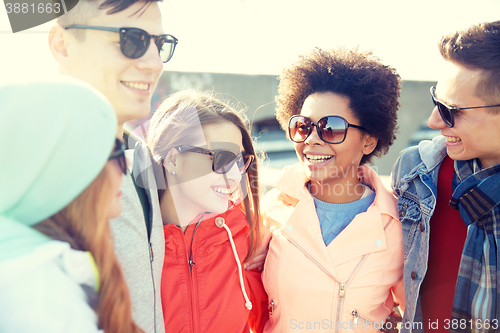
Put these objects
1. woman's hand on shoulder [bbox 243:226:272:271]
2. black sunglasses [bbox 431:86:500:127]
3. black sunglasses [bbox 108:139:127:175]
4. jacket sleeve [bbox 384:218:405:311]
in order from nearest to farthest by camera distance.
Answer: black sunglasses [bbox 108:139:127:175]
black sunglasses [bbox 431:86:500:127]
jacket sleeve [bbox 384:218:405:311]
woman's hand on shoulder [bbox 243:226:272:271]

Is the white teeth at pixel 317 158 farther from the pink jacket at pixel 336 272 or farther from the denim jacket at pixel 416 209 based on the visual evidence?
the denim jacket at pixel 416 209

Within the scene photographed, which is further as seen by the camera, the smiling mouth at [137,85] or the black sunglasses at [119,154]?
the smiling mouth at [137,85]

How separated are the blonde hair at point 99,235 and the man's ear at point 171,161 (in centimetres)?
97

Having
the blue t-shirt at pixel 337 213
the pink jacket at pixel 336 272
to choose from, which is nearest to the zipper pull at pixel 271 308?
the pink jacket at pixel 336 272

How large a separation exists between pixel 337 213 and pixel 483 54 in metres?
1.16

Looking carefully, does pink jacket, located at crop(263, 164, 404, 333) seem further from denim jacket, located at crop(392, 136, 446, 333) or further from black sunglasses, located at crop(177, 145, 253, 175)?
black sunglasses, located at crop(177, 145, 253, 175)

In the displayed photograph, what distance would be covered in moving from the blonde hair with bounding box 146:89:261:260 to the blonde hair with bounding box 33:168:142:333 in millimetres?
976

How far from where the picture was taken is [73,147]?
710mm

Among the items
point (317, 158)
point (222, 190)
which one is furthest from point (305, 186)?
point (222, 190)

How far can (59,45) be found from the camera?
1.10 meters

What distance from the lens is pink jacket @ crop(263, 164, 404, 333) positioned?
1.78m

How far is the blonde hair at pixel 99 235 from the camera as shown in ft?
2.44

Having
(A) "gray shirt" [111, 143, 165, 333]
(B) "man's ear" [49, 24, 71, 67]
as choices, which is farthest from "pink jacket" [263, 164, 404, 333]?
(B) "man's ear" [49, 24, 71, 67]

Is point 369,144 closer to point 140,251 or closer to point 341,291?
point 341,291
